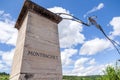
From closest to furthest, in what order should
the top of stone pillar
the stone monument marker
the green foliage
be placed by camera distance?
the stone monument marker, the top of stone pillar, the green foliage

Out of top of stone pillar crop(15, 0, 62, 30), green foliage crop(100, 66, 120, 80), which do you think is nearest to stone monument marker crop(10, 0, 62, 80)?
top of stone pillar crop(15, 0, 62, 30)

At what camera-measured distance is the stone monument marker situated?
2968mm

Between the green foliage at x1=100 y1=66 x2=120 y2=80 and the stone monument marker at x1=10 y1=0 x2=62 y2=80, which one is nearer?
the stone monument marker at x1=10 y1=0 x2=62 y2=80

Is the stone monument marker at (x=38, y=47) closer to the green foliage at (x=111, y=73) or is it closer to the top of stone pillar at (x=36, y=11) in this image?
the top of stone pillar at (x=36, y=11)

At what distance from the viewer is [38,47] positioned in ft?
10.9

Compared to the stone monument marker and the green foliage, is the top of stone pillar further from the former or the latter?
the green foliage

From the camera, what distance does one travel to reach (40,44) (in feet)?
11.1

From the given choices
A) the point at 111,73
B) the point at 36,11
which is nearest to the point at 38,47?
the point at 36,11

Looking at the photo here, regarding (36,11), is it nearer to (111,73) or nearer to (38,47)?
(38,47)

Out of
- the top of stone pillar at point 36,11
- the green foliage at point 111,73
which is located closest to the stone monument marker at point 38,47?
the top of stone pillar at point 36,11

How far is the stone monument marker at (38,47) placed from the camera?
117 inches

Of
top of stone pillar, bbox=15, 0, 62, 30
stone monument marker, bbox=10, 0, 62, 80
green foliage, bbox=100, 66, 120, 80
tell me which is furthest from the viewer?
green foliage, bbox=100, 66, 120, 80

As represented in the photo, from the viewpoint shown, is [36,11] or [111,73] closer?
[36,11]

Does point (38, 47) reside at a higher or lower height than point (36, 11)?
lower
